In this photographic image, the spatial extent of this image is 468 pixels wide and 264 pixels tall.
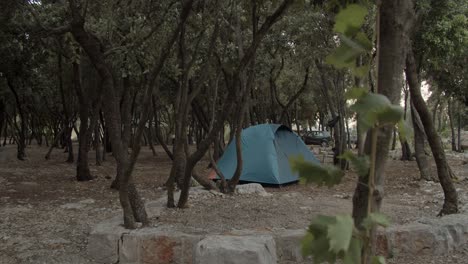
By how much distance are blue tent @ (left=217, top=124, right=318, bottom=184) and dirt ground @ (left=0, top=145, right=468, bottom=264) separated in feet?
1.67

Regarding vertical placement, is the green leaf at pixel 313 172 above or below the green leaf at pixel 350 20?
below

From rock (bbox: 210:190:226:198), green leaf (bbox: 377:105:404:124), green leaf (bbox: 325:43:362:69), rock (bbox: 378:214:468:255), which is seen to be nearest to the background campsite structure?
green leaf (bbox: 325:43:362:69)

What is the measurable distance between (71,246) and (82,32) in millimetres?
2520

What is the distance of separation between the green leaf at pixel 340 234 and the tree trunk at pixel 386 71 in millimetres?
585

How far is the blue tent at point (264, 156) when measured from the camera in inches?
444

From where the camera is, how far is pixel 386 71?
2014 mm

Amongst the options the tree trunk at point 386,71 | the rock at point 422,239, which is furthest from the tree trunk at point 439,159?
the tree trunk at point 386,71

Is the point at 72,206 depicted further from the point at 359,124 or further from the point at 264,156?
the point at 359,124

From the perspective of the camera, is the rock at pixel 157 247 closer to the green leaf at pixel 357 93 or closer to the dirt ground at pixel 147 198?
the dirt ground at pixel 147 198

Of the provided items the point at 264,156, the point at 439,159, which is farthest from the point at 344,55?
the point at 264,156

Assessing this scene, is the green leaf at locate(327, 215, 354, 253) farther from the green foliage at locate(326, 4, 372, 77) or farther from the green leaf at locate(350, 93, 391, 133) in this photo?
the green foliage at locate(326, 4, 372, 77)

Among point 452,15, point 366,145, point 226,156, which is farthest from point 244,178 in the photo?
point 366,145

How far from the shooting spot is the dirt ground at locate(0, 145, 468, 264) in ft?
18.1

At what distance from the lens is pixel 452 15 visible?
1084cm
